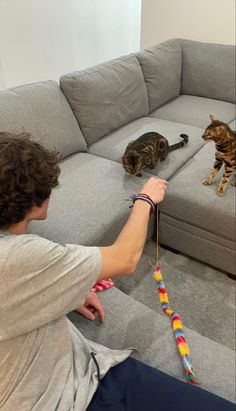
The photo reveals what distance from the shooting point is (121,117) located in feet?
7.93

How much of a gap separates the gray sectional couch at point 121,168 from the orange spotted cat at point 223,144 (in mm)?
108

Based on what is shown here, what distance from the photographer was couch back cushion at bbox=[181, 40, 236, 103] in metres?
2.78

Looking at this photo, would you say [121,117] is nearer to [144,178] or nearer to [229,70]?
[144,178]

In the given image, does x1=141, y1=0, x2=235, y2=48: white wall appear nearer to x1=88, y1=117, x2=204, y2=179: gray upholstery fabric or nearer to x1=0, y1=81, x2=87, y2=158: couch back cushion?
x1=88, y1=117, x2=204, y2=179: gray upholstery fabric

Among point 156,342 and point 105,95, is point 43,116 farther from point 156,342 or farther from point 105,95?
point 156,342

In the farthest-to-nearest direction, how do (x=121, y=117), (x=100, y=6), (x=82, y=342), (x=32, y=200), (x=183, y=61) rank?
(x=100, y=6) → (x=183, y=61) → (x=121, y=117) → (x=82, y=342) → (x=32, y=200)

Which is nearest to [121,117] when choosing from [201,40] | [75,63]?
[201,40]

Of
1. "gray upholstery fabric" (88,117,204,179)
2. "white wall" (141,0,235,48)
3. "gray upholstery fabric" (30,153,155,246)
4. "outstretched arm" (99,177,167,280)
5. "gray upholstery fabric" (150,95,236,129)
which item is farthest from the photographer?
"white wall" (141,0,235,48)

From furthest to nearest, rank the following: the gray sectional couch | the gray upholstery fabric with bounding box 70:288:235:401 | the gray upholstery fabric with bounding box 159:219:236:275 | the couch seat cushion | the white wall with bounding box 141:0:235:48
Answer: the white wall with bounding box 141:0:235:48, the gray upholstery fabric with bounding box 159:219:236:275, the couch seat cushion, the gray sectional couch, the gray upholstery fabric with bounding box 70:288:235:401

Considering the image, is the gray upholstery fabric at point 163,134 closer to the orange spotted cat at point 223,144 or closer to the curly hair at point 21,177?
the orange spotted cat at point 223,144

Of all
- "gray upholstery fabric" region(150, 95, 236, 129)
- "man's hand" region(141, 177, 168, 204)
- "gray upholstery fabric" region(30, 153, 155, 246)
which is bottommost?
"gray upholstery fabric" region(30, 153, 155, 246)

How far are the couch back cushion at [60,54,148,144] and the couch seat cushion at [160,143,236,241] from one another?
2.19 ft

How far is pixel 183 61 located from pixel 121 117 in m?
1.01

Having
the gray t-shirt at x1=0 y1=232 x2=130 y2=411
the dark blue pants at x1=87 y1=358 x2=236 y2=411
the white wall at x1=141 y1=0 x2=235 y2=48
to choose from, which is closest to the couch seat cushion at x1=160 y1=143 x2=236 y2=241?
the dark blue pants at x1=87 y1=358 x2=236 y2=411
